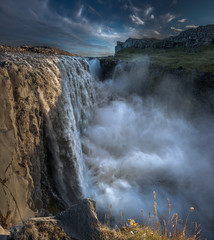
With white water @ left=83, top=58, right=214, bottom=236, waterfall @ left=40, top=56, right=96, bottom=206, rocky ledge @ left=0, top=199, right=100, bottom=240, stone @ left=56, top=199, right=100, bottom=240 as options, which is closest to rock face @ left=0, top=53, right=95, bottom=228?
waterfall @ left=40, top=56, right=96, bottom=206

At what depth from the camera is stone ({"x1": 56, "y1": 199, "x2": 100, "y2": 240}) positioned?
2.19 meters

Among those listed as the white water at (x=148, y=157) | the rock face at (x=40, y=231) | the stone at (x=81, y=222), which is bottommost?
the white water at (x=148, y=157)

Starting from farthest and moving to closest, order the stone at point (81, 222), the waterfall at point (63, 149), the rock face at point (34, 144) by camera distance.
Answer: the waterfall at point (63, 149) → the rock face at point (34, 144) → the stone at point (81, 222)

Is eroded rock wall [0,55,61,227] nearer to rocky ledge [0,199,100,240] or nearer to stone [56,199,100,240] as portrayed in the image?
rocky ledge [0,199,100,240]

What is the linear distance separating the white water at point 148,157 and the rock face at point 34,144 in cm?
341

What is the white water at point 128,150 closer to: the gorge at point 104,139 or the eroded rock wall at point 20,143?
the gorge at point 104,139

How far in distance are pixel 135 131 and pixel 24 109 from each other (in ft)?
41.1

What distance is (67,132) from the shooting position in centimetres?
706

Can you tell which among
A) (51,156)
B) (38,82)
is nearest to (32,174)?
(51,156)

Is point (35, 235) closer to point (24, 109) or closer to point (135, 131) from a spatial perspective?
point (24, 109)

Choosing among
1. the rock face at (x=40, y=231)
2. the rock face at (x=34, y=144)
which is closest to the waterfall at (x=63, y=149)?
the rock face at (x=34, y=144)

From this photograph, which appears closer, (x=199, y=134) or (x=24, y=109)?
Result: (x=24, y=109)

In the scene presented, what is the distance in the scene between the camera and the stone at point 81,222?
2193 mm

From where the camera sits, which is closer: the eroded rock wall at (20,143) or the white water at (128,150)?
the eroded rock wall at (20,143)
